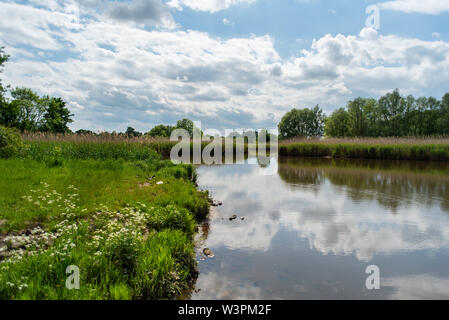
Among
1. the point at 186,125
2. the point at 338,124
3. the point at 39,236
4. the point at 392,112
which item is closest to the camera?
the point at 39,236

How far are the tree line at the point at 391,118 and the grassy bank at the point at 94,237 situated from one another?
59.2m

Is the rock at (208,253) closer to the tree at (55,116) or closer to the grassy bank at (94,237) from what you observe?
the grassy bank at (94,237)

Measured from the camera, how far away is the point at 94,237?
4219 millimetres

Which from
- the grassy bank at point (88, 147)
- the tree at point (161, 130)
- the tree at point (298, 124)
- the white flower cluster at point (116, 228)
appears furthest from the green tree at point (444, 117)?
the tree at point (161, 130)

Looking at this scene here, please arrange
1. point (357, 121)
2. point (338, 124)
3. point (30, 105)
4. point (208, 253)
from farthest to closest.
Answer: point (338, 124) → point (357, 121) → point (30, 105) → point (208, 253)

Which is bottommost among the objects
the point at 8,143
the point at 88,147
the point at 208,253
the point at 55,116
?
the point at 208,253

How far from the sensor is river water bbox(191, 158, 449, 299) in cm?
427

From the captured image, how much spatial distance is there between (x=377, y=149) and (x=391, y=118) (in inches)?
1487

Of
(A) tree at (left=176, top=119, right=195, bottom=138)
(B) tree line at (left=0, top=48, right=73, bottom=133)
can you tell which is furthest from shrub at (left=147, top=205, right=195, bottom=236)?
(A) tree at (left=176, top=119, right=195, bottom=138)

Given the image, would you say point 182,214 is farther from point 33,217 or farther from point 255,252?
point 33,217

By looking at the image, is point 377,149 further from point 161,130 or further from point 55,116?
point 161,130

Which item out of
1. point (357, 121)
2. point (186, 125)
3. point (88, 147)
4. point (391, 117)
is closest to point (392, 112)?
point (391, 117)
